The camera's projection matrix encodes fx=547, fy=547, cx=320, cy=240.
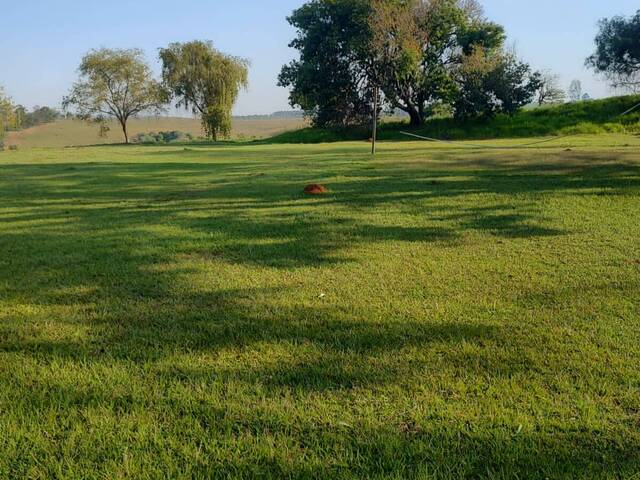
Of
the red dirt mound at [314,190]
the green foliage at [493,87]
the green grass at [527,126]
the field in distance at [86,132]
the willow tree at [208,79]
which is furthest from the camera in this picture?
the field in distance at [86,132]

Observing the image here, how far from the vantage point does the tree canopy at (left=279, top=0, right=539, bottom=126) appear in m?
34.7

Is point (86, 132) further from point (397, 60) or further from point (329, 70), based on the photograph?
point (397, 60)

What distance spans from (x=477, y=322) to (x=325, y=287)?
3.83ft

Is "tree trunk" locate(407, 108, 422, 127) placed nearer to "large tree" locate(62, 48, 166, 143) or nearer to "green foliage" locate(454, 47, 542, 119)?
"green foliage" locate(454, 47, 542, 119)

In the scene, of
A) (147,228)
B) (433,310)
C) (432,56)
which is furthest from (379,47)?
(433,310)

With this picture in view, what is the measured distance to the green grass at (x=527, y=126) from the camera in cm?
2903

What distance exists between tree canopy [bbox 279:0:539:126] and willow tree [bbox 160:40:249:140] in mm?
7698

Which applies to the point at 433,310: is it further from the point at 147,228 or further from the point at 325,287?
the point at 147,228

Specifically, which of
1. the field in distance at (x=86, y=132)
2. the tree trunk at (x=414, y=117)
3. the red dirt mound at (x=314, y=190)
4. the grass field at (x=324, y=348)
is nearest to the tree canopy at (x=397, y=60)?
the tree trunk at (x=414, y=117)

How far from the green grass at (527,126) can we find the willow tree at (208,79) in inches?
375

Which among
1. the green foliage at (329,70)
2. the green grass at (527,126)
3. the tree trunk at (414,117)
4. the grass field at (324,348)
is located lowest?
the grass field at (324,348)

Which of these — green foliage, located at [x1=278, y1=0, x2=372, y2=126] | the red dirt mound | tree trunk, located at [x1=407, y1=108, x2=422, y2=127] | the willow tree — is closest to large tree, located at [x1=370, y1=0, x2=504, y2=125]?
tree trunk, located at [x1=407, y1=108, x2=422, y2=127]

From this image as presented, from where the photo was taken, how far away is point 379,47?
34969 millimetres

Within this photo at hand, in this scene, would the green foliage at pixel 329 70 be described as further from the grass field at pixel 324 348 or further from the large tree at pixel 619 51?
the grass field at pixel 324 348
